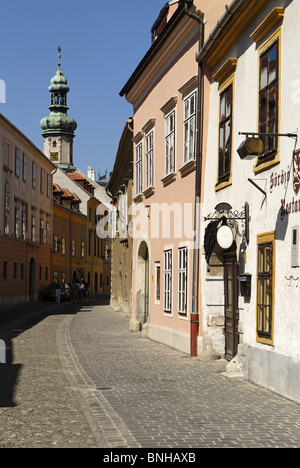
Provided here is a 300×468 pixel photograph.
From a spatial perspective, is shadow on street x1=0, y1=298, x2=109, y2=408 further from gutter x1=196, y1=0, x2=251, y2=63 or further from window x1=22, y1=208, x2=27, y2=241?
window x1=22, y1=208, x2=27, y2=241

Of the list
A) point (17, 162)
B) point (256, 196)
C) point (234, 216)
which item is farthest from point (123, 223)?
point (256, 196)

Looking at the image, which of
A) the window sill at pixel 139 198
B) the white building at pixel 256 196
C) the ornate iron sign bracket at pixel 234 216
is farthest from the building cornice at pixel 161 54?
the ornate iron sign bracket at pixel 234 216

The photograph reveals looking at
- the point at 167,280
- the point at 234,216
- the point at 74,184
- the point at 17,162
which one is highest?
the point at 74,184

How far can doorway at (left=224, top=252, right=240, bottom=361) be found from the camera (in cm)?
1399

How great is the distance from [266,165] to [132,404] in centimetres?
422

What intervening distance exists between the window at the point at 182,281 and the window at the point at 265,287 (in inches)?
209

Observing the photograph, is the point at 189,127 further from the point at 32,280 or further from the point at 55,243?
the point at 55,243

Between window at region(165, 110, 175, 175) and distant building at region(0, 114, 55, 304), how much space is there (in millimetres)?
23325

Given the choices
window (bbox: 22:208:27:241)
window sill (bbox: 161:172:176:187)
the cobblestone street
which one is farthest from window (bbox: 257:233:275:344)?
window (bbox: 22:208:27:241)

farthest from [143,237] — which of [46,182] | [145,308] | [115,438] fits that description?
[46,182]

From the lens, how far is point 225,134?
46.8 feet

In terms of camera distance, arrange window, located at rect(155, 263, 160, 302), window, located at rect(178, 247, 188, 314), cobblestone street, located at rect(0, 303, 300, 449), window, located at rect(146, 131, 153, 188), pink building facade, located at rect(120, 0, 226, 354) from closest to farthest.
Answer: cobblestone street, located at rect(0, 303, 300, 449) < pink building facade, located at rect(120, 0, 226, 354) < window, located at rect(178, 247, 188, 314) < window, located at rect(155, 263, 160, 302) < window, located at rect(146, 131, 153, 188)
